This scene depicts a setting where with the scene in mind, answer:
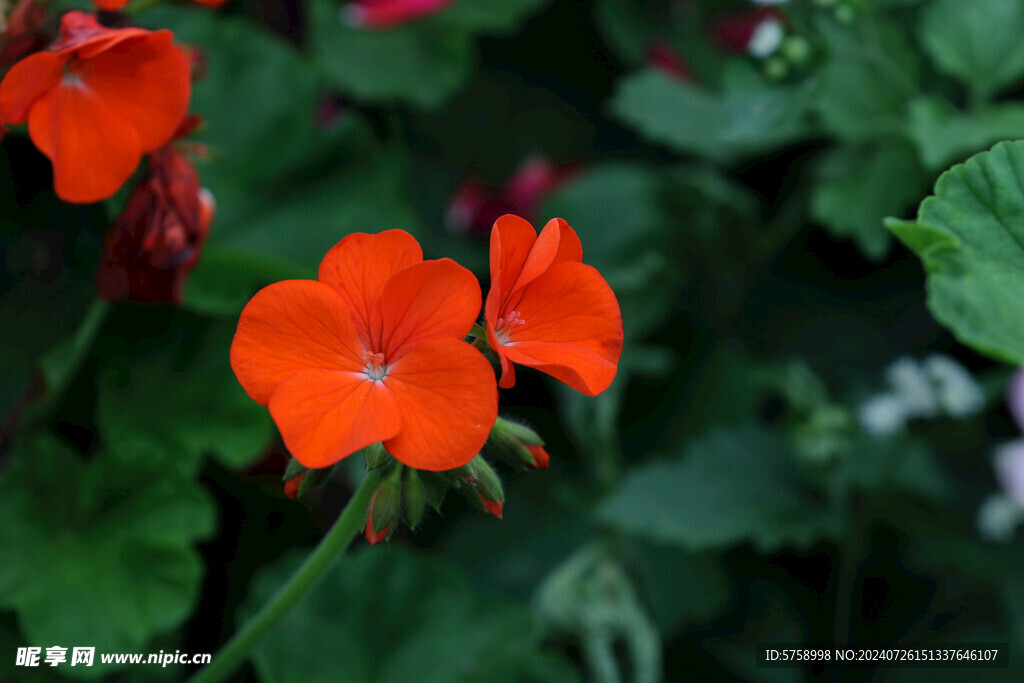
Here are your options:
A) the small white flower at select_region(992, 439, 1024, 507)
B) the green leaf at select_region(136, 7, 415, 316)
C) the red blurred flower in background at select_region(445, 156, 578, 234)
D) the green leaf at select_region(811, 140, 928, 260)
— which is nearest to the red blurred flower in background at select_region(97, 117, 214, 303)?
the green leaf at select_region(136, 7, 415, 316)

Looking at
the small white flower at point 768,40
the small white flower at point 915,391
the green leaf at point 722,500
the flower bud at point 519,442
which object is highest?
the small white flower at point 768,40

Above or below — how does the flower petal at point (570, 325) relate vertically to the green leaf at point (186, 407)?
above

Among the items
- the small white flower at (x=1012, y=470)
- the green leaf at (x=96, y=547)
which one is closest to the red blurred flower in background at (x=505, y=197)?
the green leaf at (x=96, y=547)

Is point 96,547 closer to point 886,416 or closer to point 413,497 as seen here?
point 413,497

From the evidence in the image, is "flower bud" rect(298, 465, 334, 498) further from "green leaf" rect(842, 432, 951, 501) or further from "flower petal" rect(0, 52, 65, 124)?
"green leaf" rect(842, 432, 951, 501)

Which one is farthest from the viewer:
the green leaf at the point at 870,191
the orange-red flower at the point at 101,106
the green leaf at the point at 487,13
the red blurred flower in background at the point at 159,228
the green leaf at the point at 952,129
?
the green leaf at the point at 487,13

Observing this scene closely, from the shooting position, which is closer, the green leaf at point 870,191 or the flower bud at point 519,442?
the flower bud at point 519,442

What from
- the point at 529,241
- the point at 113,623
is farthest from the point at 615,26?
the point at 113,623

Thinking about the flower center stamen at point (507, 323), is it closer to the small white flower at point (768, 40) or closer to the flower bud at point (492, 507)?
the flower bud at point (492, 507)

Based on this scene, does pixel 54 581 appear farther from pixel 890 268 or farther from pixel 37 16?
pixel 890 268
